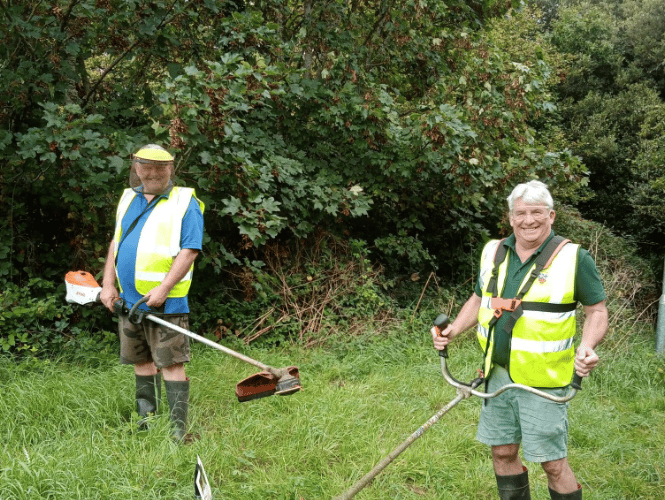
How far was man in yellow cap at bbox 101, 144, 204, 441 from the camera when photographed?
362cm

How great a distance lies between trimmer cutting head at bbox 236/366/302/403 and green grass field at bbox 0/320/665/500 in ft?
1.48

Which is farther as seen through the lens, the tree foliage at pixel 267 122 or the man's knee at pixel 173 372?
the tree foliage at pixel 267 122

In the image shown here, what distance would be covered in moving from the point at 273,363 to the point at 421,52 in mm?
4187

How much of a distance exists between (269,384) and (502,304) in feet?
4.76

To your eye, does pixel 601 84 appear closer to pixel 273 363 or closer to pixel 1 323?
pixel 273 363

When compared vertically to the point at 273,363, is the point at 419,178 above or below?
above

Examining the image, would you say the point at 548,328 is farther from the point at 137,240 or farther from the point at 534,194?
the point at 137,240

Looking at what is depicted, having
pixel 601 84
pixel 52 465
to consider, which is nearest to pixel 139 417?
pixel 52 465

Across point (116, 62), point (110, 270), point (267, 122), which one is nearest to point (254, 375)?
point (110, 270)

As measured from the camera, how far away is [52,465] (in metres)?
3.19

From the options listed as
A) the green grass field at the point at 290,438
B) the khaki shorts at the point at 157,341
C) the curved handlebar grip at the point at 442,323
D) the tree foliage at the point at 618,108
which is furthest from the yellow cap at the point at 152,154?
the tree foliage at the point at 618,108

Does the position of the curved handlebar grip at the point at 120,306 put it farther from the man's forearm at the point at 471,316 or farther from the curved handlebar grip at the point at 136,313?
the man's forearm at the point at 471,316

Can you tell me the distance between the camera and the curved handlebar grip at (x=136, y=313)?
3.54m

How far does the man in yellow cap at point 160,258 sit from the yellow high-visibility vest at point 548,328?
6.39 ft
